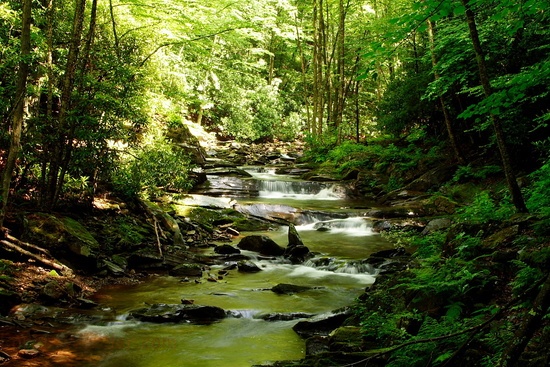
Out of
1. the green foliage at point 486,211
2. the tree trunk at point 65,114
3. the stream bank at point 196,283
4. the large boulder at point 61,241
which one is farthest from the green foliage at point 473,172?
the tree trunk at point 65,114

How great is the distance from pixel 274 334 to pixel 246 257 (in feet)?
14.7

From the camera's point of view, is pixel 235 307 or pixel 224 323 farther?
pixel 235 307

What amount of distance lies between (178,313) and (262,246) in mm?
4614

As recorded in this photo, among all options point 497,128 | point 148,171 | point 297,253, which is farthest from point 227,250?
point 497,128

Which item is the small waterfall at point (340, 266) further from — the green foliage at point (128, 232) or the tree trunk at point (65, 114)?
the tree trunk at point (65, 114)

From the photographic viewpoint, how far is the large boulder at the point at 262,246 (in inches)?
433

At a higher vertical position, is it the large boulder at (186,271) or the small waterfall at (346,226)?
the small waterfall at (346,226)

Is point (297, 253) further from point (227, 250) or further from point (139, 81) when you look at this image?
point (139, 81)

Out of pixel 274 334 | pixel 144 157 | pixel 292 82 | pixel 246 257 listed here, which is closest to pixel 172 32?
pixel 144 157

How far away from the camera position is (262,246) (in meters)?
11.1

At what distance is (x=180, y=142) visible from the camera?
21.1 metres

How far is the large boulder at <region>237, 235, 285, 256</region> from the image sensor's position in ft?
36.1

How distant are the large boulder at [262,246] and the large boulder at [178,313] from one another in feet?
13.7

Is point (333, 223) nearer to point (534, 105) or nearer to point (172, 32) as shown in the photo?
point (534, 105)
